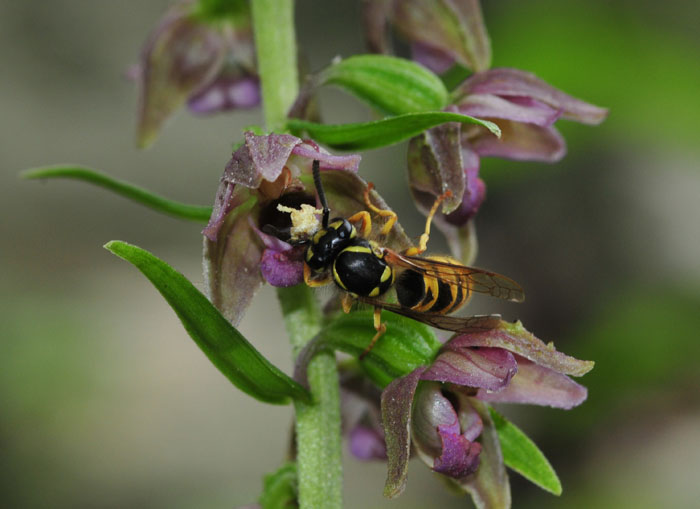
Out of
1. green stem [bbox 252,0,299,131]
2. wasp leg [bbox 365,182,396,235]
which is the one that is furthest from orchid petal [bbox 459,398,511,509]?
green stem [bbox 252,0,299,131]

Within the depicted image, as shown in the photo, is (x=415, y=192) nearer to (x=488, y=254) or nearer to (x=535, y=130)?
(x=535, y=130)

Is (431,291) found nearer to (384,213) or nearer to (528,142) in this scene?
(384,213)

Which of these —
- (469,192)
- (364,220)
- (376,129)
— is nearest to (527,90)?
(469,192)

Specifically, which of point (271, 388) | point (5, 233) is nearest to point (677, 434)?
point (271, 388)

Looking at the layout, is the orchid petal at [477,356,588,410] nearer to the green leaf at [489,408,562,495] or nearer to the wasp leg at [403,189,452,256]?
the green leaf at [489,408,562,495]

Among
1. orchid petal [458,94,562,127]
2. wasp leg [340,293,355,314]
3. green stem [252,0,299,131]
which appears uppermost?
green stem [252,0,299,131]
